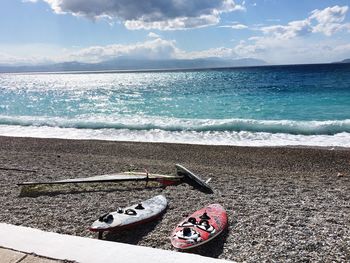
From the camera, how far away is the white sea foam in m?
15.5

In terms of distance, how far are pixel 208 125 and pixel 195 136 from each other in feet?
9.23

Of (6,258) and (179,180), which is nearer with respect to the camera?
(6,258)

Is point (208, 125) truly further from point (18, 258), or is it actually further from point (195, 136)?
point (18, 258)

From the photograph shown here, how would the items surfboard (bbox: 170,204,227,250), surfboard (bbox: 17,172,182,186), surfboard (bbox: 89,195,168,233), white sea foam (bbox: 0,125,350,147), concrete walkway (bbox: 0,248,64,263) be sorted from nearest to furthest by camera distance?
1. concrete walkway (bbox: 0,248,64,263)
2. surfboard (bbox: 170,204,227,250)
3. surfboard (bbox: 89,195,168,233)
4. surfboard (bbox: 17,172,182,186)
5. white sea foam (bbox: 0,125,350,147)

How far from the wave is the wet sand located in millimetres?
5153

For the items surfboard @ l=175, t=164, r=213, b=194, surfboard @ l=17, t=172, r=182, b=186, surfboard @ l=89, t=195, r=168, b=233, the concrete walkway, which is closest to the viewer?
the concrete walkway

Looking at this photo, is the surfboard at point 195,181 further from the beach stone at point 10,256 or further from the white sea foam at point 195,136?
the white sea foam at point 195,136

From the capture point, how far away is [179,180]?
8281 millimetres

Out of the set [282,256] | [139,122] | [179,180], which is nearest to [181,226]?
[282,256]

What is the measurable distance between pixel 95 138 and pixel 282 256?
14.8 m

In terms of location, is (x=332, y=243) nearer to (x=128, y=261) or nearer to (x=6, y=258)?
(x=128, y=261)

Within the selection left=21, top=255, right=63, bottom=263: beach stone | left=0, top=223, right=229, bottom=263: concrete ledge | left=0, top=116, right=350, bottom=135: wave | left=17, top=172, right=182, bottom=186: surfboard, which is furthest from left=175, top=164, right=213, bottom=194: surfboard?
left=0, top=116, right=350, bottom=135: wave

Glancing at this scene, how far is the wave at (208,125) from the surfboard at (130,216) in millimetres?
13283

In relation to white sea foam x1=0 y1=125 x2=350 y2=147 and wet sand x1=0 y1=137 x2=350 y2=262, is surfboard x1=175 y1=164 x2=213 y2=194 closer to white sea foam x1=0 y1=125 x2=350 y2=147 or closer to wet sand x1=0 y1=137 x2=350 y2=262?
wet sand x1=0 y1=137 x2=350 y2=262
